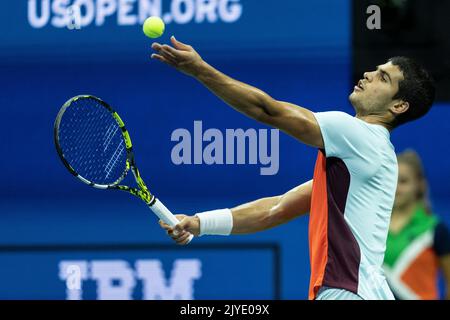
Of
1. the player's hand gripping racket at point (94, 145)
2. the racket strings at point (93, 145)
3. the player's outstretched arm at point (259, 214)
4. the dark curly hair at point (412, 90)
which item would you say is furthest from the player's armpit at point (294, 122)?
the racket strings at point (93, 145)

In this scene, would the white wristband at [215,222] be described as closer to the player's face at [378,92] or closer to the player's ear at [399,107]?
the player's face at [378,92]

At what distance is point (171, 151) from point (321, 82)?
1.06 meters

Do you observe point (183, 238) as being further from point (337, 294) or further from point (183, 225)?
point (337, 294)

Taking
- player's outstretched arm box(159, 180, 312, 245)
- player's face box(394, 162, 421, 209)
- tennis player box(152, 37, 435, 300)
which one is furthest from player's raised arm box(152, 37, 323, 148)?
player's face box(394, 162, 421, 209)

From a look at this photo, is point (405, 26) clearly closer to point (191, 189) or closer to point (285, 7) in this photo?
point (285, 7)

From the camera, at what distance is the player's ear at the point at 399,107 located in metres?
5.18

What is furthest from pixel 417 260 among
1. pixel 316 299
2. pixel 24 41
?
pixel 24 41

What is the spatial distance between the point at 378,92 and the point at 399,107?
107 millimetres

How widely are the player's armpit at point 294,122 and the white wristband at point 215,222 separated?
647mm

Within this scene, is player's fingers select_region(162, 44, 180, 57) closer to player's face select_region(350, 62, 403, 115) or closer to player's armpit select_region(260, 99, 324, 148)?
player's armpit select_region(260, 99, 324, 148)

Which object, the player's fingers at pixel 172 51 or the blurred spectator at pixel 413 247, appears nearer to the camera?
the player's fingers at pixel 172 51

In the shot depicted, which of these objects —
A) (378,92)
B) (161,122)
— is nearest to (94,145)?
(161,122)

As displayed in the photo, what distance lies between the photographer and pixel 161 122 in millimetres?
8164

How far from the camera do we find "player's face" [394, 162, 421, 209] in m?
7.14
